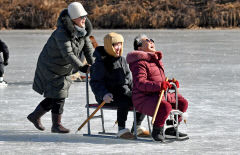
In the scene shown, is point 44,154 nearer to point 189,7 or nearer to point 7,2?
point 189,7

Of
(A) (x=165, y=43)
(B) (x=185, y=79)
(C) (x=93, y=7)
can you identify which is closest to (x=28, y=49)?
(A) (x=165, y=43)

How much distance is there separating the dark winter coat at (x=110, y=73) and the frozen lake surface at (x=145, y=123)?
438 mm

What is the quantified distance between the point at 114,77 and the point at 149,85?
0.35m

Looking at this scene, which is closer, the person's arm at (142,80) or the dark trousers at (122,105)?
the person's arm at (142,80)

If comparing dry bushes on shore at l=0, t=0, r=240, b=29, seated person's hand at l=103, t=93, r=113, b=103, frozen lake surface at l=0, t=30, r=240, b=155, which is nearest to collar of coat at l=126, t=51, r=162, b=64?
seated person's hand at l=103, t=93, r=113, b=103

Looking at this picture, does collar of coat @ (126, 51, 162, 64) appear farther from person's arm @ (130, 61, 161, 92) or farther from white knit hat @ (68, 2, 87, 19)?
white knit hat @ (68, 2, 87, 19)

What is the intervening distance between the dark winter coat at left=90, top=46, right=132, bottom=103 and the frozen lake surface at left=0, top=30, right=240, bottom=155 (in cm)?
44

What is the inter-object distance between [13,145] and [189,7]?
22.6 m

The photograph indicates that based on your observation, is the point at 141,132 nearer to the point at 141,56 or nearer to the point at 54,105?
the point at 141,56

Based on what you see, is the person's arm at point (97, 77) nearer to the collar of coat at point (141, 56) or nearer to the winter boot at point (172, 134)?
the collar of coat at point (141, 56)

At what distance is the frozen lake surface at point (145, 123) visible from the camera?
4773 millimetres

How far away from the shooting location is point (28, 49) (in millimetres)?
15242

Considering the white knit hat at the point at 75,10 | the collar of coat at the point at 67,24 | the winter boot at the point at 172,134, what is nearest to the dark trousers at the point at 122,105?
the winter boot at the point at 172,134

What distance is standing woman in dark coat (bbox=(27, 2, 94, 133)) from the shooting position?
5203mm
